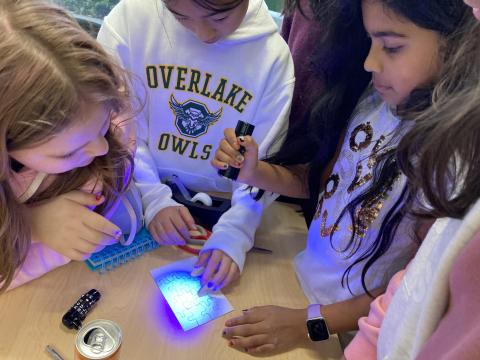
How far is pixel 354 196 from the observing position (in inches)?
33.3

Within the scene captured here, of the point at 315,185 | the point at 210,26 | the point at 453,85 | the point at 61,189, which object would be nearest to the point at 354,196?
the point at 315,185

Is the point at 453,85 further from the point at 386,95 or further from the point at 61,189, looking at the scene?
the point at 61,189

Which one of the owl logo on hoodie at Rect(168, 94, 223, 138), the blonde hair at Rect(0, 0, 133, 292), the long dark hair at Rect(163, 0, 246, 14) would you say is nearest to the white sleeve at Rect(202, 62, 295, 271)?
the owl logo on hoodie at Rect(168, 94, 223, 138)

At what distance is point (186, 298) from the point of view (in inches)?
33.3

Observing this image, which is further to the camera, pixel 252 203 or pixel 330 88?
pixel 252 203

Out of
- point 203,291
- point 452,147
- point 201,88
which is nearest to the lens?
point 452,147

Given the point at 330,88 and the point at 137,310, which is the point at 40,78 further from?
the point at 330,88

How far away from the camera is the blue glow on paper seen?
805 millimetres

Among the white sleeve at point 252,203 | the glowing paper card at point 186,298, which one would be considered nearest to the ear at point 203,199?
the white sleeve at point 252,203

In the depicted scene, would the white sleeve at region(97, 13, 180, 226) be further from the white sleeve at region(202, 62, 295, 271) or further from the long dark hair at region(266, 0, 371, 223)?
the long dark hair at region(266, 0, 371, 223)

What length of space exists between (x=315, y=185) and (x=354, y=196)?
20 centimetres

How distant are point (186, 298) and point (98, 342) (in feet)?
0.84

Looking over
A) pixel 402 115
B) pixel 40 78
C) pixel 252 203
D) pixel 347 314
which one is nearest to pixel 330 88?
pixel 402 115

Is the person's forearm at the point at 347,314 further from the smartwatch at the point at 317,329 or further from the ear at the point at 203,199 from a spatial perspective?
the ear at the point at 203,199
